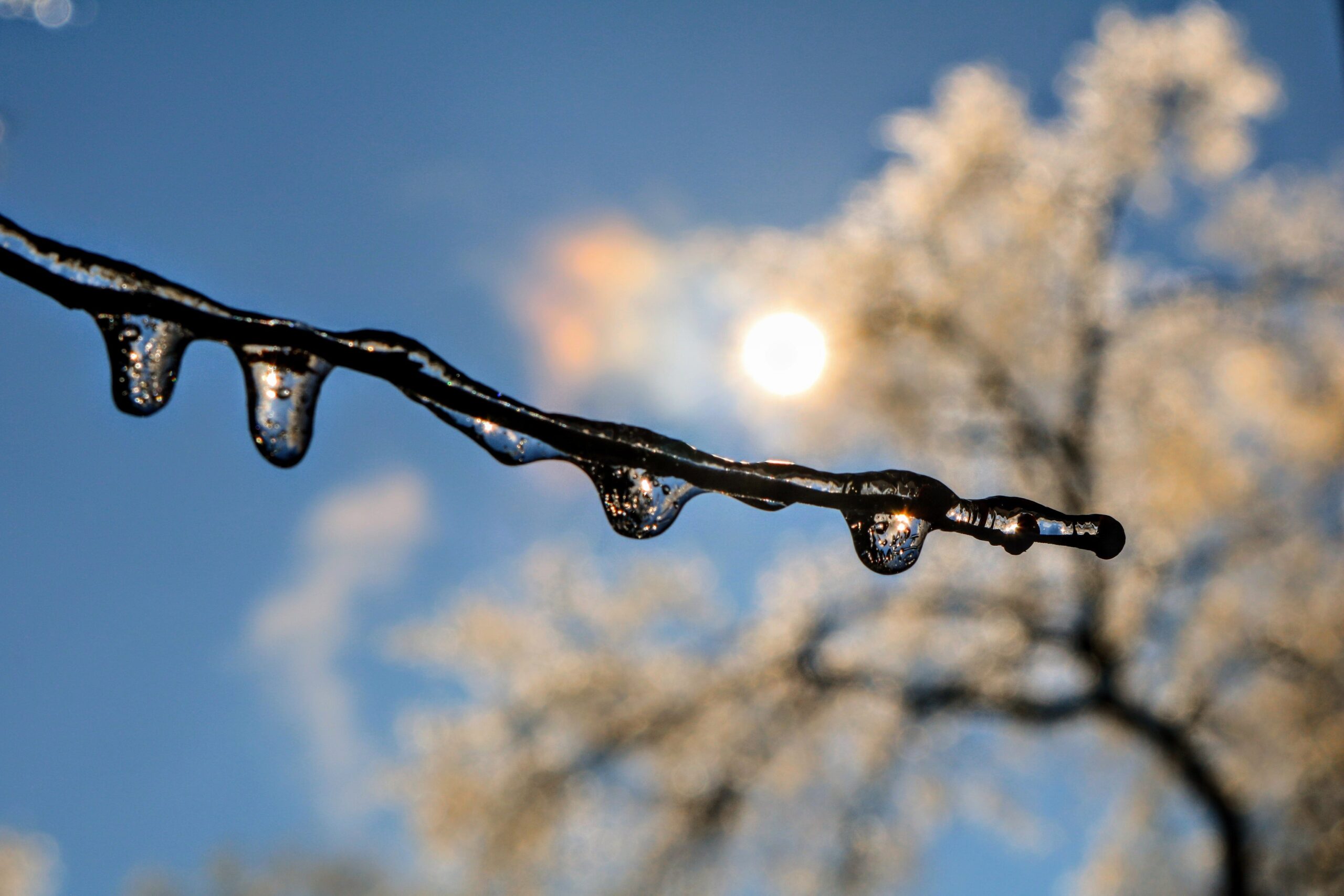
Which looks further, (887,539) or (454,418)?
(887,539)

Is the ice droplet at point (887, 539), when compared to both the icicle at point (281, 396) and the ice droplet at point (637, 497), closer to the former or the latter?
the ice droplet at point (637, 497)

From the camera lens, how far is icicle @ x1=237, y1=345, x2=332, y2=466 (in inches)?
33.2

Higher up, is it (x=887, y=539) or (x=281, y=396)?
(x=887, y=539)

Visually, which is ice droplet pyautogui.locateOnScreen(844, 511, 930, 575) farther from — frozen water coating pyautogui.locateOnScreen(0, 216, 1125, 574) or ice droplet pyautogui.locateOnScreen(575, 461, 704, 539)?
ice droplet pyautogui.locateOnScreen(575, 461, 704, 539)

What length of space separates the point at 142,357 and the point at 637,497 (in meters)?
0.45

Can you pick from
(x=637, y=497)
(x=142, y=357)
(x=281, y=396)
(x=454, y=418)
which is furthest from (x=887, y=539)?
(x=142, y=357)

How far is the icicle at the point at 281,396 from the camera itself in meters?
0.84

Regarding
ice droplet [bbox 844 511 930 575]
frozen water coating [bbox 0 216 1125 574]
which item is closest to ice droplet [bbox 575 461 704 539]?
frozen water coating [bbox 0 216 1125 574]

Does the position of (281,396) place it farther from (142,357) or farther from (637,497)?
(637,497)

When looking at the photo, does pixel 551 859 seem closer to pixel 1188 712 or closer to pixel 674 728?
pixel 674 728

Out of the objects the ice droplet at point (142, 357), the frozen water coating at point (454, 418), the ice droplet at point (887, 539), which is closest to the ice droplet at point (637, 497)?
the frozen water coating at point (454, 418)

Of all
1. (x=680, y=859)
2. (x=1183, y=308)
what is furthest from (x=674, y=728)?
(x=1183, y=308)

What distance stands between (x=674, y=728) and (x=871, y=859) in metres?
2.33

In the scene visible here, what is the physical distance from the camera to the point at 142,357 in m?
0.84
